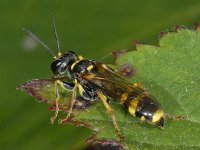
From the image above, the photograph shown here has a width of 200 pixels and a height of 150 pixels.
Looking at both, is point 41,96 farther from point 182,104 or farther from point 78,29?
point 78,29

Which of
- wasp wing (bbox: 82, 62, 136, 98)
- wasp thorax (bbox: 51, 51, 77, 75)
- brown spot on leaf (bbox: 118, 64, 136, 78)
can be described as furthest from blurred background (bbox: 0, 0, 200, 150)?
brown spot on leaf (bbox: 118, 64, 136, 78)

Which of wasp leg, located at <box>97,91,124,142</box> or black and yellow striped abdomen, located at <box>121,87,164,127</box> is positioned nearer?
wasp leg, located at <box>97,91,124,142</box>

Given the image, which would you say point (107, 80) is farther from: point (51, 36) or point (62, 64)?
point (51, 36)

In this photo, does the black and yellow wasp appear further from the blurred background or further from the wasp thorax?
the blurred background

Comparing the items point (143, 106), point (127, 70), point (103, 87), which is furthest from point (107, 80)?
point (143, 106)

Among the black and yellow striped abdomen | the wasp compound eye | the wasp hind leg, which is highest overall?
the wasp compound eye

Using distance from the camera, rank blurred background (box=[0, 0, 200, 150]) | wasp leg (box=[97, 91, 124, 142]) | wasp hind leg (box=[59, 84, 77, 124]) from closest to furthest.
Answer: wasp leg (box=[97, 91, 124, 142]) → wasp hind leg (box=[59, 84, 77, 124]) → blurred background (box=[0, 0, 200, 150])

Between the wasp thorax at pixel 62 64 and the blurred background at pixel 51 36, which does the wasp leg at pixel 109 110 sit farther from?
the blurred background at pixel 51 36

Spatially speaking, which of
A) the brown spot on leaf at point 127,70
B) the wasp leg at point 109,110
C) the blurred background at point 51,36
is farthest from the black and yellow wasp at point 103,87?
the blurred background at point 51,36
